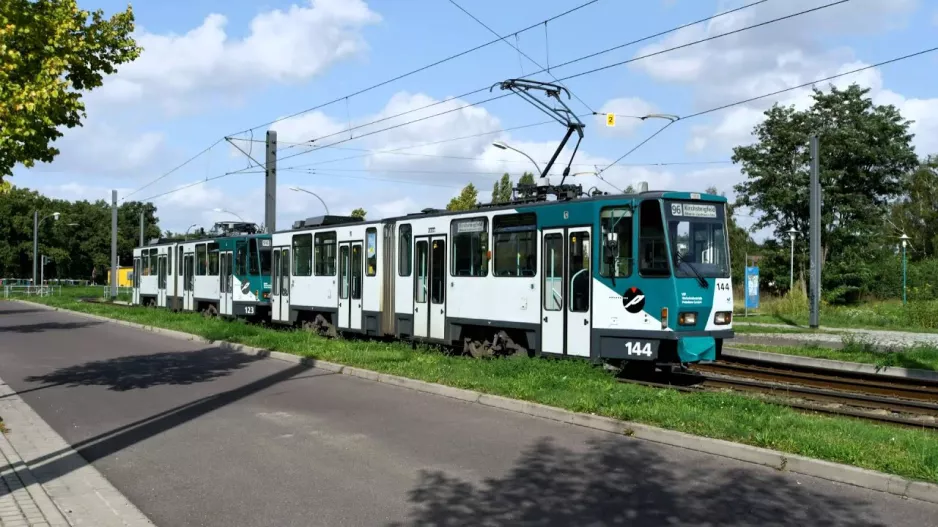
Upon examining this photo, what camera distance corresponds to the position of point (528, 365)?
12.8 metres

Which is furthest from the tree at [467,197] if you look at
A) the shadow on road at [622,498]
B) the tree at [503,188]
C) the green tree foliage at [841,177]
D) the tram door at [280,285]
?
the shadow on road at [622,498]

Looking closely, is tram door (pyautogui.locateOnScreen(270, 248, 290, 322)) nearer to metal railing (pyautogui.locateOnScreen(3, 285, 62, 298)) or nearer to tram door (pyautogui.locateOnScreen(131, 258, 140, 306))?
tram door (pyautogui.locateOnScreen(131, 258, 140, 306))

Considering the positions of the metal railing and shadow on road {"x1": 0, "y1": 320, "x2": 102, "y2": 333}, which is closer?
shadow on road {"x1": 0, "y1": 320, "x2": 102, "y2": 333}

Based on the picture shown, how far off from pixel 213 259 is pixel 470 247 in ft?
57.9

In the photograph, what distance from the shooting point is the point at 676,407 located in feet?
31.4

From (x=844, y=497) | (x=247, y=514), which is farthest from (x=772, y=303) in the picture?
(x=247, y=514)

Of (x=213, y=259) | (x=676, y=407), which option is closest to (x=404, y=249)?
(x=676, y=407)

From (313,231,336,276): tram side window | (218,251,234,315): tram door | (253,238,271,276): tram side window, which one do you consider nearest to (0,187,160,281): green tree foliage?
(218,251,234,315): tram door

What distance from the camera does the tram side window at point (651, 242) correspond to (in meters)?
12.5

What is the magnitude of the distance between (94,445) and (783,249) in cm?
4504

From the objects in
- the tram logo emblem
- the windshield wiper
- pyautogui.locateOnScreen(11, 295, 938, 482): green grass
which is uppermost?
the windshield wiper

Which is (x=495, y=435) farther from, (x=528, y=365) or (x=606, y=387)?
(x=528, y=365)

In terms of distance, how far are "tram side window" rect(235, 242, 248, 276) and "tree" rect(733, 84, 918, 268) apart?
31.5 metres

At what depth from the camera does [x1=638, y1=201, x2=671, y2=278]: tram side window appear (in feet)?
41.2
